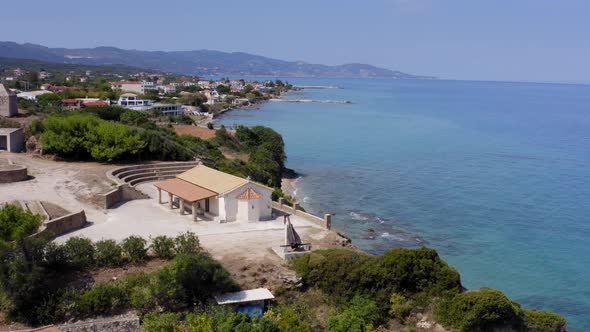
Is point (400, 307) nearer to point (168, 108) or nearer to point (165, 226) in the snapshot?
point (165, 226)

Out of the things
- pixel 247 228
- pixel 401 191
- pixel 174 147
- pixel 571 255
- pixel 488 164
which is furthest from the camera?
pixel 488 164

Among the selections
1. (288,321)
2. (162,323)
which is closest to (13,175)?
(162,323)

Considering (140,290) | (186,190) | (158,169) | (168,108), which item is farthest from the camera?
(168,108)

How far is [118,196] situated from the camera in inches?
1155

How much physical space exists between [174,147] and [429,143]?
52.2 meters

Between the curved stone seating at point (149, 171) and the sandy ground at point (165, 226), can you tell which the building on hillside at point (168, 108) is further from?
the sandy ground at point (165, 226)

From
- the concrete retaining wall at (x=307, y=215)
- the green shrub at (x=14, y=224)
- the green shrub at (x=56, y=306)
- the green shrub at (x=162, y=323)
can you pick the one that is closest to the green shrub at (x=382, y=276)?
the green shrub at (x=162, y=323)

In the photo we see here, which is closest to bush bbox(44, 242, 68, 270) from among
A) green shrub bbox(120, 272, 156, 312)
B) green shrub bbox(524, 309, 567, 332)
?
green shrub bbox(120, 272, 156, 312)

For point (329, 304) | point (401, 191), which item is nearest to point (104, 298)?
point (329, 304)

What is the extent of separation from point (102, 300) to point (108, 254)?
2657mm

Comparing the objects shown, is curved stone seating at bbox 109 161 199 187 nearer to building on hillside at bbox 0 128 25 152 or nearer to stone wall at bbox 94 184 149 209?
stone wall at bbox 94 184 149 209

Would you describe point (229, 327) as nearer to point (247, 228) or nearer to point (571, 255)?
point (247, 228)

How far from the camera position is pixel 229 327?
652 inches

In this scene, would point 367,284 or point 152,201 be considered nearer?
point 367,284
